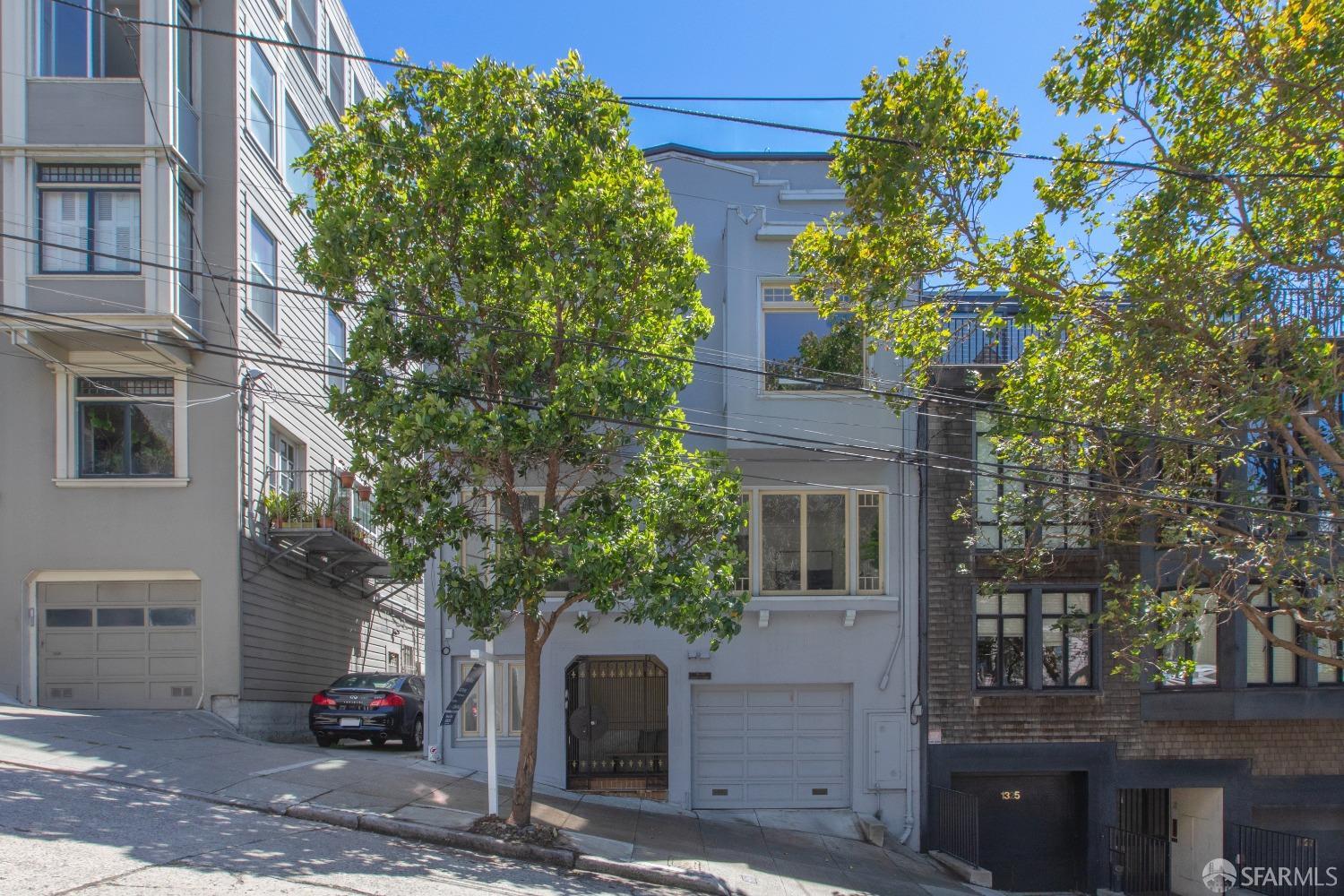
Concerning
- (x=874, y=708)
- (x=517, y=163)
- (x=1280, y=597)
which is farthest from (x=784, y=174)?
(x=1280, y=597)

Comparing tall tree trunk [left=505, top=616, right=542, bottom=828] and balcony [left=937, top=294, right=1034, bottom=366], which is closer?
tall tree trunk [left=505, top=616, right=542, bottom=828]

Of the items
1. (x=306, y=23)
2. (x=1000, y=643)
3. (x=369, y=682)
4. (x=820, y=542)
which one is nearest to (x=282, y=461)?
(x=369, y=682)

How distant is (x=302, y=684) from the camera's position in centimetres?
1931

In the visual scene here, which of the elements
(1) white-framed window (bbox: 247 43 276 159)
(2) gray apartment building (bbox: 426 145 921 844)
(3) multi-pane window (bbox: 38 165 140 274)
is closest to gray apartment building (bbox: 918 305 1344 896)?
(2) gray apartment building (bbox: 426 145 921 844)

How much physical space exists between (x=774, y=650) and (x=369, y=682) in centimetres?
643

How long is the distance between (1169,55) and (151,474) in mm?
14588

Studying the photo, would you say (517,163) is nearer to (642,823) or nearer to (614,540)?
(614,540)

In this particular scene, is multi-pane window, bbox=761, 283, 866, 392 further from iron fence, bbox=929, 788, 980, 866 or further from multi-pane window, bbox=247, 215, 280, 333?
multi-pane window, bbox=247, 215, 280, 333

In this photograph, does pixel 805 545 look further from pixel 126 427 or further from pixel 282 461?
pixel 126 427

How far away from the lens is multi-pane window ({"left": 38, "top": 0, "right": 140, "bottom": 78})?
15953 millimetres

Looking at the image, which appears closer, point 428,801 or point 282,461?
point 428,801

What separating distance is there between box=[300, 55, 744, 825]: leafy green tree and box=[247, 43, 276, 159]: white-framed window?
21.6 ft

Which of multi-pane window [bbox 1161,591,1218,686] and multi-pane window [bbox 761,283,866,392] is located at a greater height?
multi-pane window [bbox 761,283,866,392]

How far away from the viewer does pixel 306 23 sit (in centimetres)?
2159
